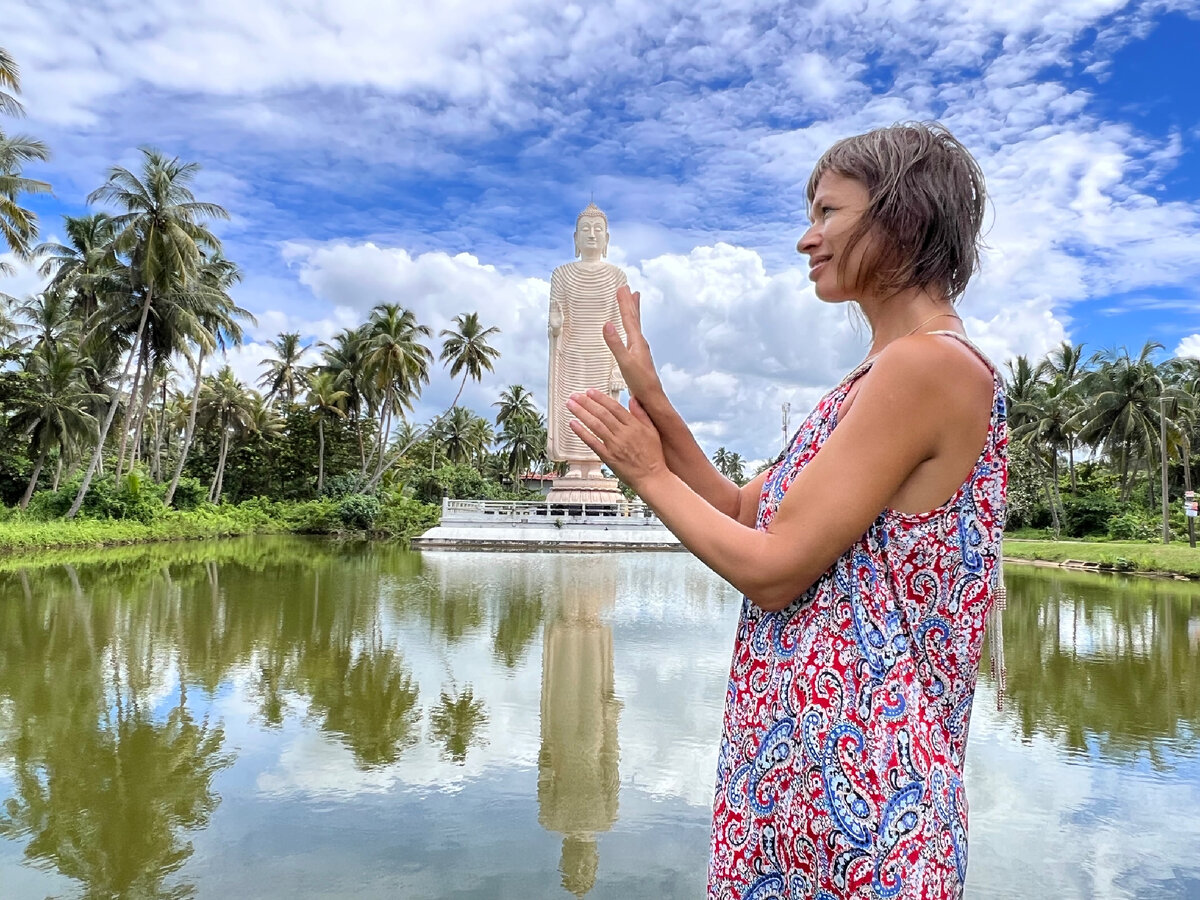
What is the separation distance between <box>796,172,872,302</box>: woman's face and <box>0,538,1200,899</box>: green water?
233 cm

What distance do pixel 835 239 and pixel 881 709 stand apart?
55 centimetres

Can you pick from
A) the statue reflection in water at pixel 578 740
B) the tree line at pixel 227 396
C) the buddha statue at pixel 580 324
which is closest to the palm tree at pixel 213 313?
the tree line at pixel 227 396

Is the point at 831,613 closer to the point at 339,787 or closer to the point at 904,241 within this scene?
the point at 904,241

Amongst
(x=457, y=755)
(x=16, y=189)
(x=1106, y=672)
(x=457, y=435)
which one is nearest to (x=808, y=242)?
(x=457, y=755)

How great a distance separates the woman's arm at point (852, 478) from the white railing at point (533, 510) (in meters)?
18.8

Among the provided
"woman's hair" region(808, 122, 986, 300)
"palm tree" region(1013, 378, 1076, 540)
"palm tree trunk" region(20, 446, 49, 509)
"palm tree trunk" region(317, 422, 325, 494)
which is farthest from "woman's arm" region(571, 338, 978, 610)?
"palm tree trunk" region(317, 422, 325, 494)

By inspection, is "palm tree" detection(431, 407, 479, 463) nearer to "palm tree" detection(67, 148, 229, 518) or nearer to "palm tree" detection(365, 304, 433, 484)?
"palm tree" detection(365, 304, 433, 484)

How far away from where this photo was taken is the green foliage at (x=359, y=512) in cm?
2461

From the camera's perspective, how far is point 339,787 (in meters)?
3.59

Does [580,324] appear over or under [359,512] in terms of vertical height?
over

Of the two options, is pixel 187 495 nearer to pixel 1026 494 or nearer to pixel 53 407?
pixel 53 407

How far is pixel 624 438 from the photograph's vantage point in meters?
1.02

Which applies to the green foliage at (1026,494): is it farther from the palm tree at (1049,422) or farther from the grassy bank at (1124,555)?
the grassy bank at (1124,555)

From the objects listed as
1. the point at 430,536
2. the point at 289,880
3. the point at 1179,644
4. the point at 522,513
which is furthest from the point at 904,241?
the point at 522,513
